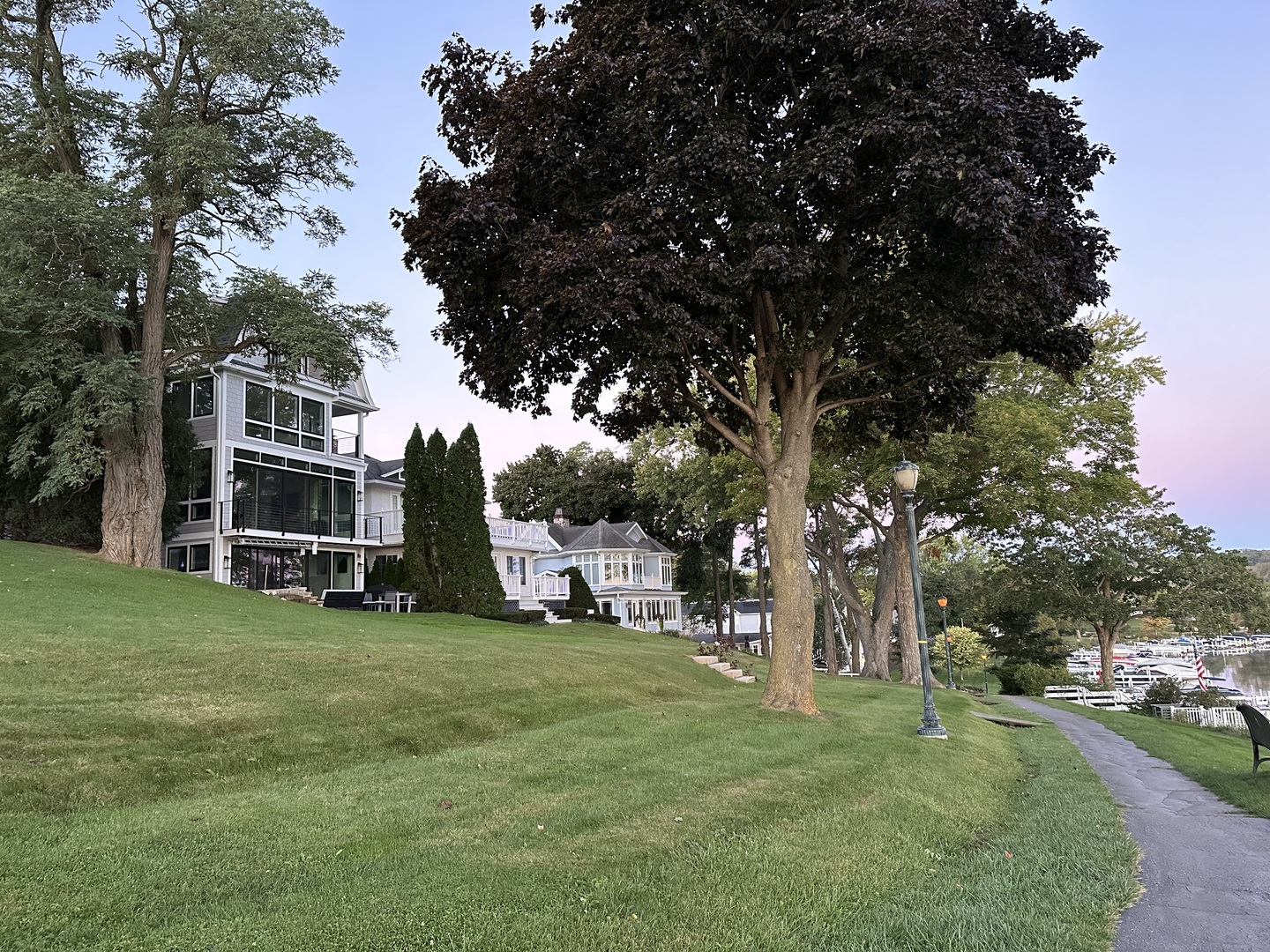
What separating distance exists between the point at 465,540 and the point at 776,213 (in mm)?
20070

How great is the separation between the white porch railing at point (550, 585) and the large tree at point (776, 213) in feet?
98.3

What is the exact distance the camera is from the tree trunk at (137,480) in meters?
23.1

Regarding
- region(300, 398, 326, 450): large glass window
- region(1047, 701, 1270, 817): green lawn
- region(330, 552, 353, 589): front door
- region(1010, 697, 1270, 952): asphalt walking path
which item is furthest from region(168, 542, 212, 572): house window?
region(1047, 701, 1270, 817): green lawn

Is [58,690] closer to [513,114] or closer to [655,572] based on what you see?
[513,114]

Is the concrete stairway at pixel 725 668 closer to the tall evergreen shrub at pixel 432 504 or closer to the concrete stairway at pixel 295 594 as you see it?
the tall evergreen shrub at pixel 432 504

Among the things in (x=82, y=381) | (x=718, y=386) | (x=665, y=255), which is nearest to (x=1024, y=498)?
(x=718, y=386)

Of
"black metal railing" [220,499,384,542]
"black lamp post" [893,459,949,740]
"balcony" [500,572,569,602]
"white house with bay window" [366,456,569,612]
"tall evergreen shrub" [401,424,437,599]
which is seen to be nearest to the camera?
"black lamp post" [893,459,949,740]

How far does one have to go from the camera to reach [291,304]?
2500 cm

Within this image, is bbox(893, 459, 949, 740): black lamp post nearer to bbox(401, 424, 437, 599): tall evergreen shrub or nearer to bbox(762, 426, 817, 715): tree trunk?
bbox(762, 426, 817, 715): tree trunk

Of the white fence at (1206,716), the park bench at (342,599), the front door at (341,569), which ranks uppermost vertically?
the front door at (341,569)

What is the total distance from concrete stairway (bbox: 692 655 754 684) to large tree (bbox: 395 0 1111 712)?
8.45 metres

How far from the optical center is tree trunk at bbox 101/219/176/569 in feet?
75.9

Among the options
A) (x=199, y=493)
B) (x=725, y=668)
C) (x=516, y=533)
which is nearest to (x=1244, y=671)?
(x=516, y=533)

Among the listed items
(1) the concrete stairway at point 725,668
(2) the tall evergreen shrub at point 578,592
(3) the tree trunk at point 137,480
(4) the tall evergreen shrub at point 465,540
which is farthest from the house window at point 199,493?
(1) the concrete stairway at point 725,668
